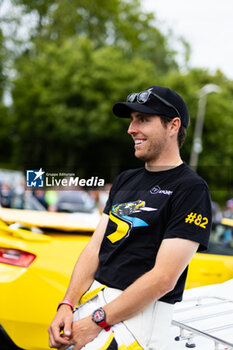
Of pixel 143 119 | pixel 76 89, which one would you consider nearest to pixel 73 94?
pixel 76 89

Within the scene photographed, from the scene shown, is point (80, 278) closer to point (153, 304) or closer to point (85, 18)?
point (153, 304)

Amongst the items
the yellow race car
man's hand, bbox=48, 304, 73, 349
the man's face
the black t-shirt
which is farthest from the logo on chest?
the yellow race car

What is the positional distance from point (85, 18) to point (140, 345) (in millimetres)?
36583

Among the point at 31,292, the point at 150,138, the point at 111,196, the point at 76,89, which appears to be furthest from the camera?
the point at 76,89

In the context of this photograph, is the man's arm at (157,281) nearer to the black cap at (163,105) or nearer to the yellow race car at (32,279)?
the black cap at (163,105)

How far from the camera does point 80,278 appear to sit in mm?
1931

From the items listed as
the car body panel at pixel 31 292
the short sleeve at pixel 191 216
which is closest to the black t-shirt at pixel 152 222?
the short sleeve at pixel 191 216

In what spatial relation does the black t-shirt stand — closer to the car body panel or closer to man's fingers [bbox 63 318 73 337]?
man's fingers [bbox 63 318 73 337]

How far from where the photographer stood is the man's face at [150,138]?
1.81m

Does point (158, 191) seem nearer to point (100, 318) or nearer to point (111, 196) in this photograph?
point (111, 196)

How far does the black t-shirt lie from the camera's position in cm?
160

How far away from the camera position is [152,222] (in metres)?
1.66

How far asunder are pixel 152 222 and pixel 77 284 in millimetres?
539

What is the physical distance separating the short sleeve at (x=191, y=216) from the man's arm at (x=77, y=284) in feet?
1.59
